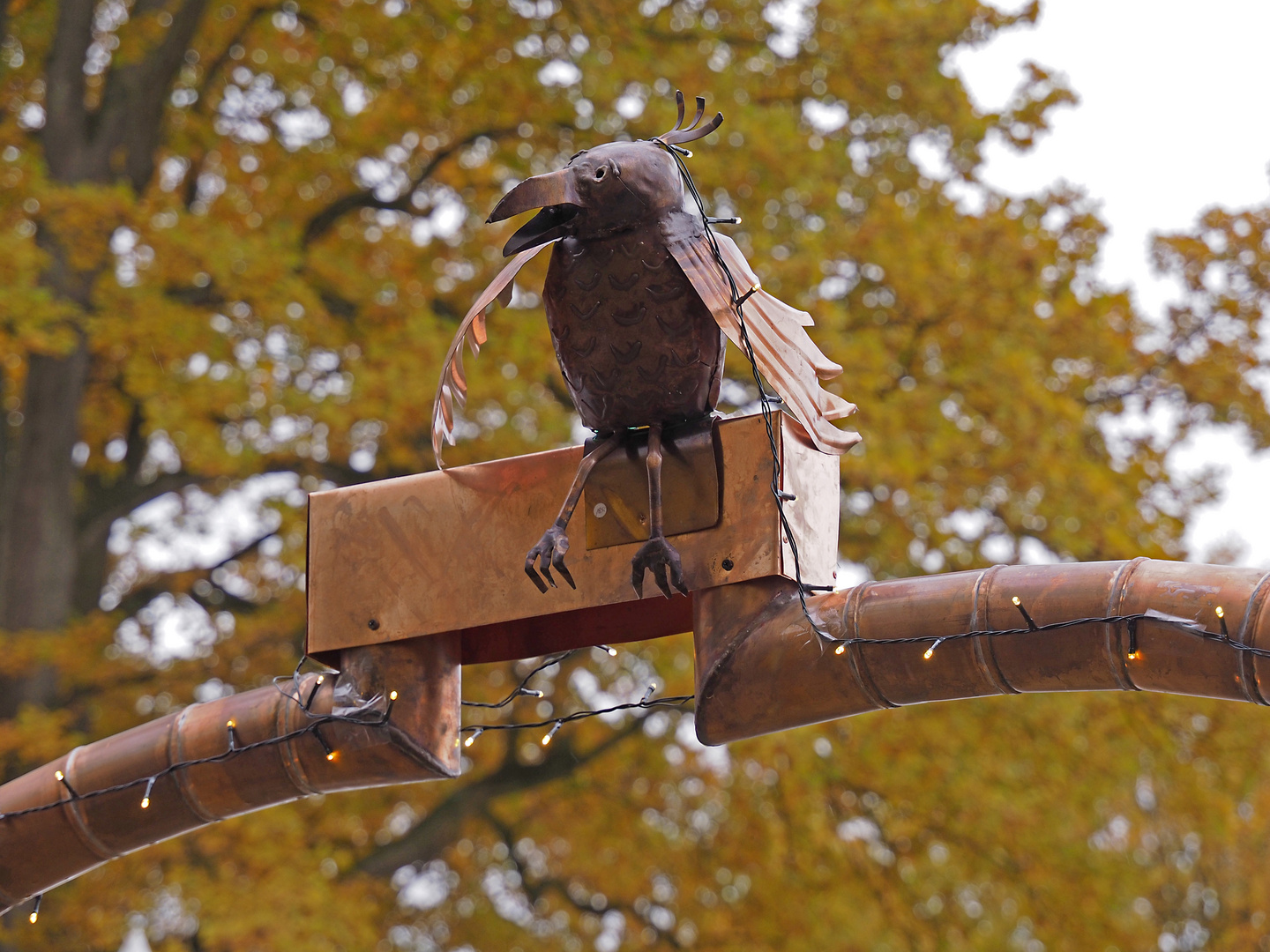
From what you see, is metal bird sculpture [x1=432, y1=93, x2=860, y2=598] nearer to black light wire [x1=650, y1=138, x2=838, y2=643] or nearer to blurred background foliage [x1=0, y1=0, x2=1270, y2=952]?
black light wire [x1=650, y1=138, x2=838, y2=643]

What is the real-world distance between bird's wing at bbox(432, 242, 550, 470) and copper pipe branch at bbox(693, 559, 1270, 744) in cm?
56

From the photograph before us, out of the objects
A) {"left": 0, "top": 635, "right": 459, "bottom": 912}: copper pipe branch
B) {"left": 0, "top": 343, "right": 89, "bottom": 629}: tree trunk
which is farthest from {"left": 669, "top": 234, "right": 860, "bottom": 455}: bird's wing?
{"left": 0, "top": 343, "right": 89, "bottom": 629}: tree trunk

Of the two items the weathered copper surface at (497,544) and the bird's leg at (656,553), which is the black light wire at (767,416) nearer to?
the weathered copper surface at (497,544)

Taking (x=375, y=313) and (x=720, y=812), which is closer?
(x=375, y=313)

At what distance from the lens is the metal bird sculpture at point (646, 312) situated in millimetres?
2344

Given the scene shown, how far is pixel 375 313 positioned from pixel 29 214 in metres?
1.66

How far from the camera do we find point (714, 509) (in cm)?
239

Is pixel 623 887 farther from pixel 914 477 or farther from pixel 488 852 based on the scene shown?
pixel 914 477

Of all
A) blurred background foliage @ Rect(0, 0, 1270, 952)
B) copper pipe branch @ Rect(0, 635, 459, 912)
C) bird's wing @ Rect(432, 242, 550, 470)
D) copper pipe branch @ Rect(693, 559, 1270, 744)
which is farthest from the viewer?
blurred background foliage @ Rect(0, 0, 1270, 952)

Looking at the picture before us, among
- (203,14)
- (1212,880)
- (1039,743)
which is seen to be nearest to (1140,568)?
(1039,743)

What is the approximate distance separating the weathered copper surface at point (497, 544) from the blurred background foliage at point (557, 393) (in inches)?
154

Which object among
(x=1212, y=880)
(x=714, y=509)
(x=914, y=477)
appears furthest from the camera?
(x=1212, y=880)

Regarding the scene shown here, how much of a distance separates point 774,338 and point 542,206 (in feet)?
1.41

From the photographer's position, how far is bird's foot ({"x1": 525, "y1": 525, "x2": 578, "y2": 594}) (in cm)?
236
